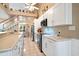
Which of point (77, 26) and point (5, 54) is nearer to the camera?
point (5, 54)

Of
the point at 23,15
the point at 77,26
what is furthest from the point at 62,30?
the point at 23,15

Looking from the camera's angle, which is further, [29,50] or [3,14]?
[29,50]

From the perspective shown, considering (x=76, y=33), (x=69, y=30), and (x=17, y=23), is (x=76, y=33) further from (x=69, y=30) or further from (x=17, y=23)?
(x=17, y=23)

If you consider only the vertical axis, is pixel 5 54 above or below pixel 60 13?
below

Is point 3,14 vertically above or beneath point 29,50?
above

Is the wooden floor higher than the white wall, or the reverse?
the white wall

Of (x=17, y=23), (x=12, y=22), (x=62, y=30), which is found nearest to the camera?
(x=12, y=22)

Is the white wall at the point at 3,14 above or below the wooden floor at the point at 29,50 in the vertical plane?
above

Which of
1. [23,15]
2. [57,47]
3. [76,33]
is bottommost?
[57,47]

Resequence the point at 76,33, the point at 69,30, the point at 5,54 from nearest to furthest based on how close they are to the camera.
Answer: the point at 5,54 < the point at 76,33 < the point at 69,30

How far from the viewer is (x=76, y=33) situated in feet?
9.85

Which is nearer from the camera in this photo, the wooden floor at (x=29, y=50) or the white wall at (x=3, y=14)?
the white wall at (x=3, y=14)

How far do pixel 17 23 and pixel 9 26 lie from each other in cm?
30

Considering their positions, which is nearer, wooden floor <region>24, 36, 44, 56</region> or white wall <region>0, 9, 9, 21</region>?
white wall <region>0, 9, 9, 21</region>
